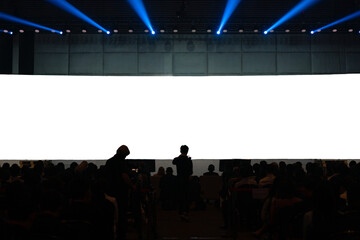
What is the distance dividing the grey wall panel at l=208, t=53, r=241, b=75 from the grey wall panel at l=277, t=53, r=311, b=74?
1.44 meters

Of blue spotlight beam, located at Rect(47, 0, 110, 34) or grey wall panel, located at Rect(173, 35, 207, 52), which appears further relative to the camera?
grey wall panel, located at Rect(173, 35, 207, 52)

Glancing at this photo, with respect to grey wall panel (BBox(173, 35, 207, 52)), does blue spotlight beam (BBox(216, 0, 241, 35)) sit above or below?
above

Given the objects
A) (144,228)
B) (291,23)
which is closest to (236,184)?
(144,228)

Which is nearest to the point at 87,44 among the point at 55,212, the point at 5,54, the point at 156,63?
the point at 156,63

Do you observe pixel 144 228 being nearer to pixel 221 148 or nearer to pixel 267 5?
pixel 221 148

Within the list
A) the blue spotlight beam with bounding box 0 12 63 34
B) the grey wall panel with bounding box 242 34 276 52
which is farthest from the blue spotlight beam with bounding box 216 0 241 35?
the blue spotlight beam with bounding box 0 12 63 34

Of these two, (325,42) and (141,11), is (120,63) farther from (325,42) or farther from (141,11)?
(325,42)

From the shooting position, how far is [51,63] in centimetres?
1720

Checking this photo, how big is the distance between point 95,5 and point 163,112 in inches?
155

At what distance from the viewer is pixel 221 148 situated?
49.5ft

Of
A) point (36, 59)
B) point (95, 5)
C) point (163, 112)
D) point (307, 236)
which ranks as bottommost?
point (307, 236)

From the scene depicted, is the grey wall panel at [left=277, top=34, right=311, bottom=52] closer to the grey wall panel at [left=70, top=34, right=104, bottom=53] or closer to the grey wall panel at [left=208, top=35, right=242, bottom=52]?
the grey wall panel at [left=208, top=35, right=242, bottom=52]

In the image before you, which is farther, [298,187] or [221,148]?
[221,148]

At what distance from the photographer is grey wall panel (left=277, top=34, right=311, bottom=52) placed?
56.6 ft
